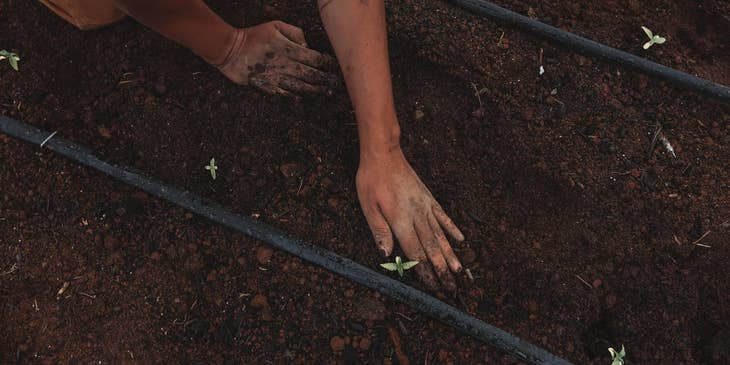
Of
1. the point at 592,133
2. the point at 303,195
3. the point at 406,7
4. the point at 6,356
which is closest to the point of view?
the point at 6,356

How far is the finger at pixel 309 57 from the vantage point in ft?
6.98

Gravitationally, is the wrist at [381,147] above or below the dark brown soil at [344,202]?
above

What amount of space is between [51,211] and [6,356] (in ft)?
1.70

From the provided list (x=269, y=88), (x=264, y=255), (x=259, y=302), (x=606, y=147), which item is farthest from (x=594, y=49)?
(x=259, y=302)

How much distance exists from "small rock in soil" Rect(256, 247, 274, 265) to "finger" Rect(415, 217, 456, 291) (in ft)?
1.74

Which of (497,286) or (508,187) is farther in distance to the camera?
(508,187)

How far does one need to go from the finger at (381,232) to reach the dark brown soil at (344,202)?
2.7 inches

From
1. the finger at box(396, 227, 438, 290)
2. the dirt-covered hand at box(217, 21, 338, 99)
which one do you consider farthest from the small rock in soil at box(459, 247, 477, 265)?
the dirt-covered hand at box(217, 21, 338, 99)

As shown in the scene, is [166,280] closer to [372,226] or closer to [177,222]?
[177,222]

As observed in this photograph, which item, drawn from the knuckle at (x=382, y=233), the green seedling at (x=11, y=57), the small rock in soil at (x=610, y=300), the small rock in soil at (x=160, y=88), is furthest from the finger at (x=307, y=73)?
the small rock in soil at (x=610, y=300)

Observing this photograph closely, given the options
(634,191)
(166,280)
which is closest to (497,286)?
(634,191)

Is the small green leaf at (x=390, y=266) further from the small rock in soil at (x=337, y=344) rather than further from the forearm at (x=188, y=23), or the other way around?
the forearm at (x=188, y=23)

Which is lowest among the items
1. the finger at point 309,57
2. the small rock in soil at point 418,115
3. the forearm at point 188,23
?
the small rock in soil at point 418,115

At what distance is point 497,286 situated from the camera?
1.94 metres
